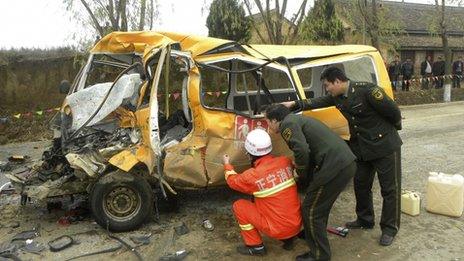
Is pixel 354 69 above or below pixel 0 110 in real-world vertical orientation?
above

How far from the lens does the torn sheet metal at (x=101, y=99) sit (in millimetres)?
5465

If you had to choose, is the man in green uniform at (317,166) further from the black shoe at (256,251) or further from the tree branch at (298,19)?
the tree branch at (298,19)

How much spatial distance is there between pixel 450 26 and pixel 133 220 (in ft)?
98.0

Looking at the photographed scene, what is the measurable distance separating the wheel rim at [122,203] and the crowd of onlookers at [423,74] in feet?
51.8

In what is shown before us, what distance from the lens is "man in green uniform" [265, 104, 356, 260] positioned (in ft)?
13.8

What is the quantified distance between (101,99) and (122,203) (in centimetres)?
141

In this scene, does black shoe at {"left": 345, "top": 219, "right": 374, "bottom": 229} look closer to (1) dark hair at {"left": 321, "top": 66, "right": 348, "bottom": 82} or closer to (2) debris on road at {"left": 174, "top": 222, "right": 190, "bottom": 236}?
(1) dark hair at {"left": 321, "top": 66, "right": 348, "bottom": 82}

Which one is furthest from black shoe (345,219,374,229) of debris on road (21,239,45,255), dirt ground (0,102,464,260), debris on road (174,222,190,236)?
debris on road (21,239,45,255)

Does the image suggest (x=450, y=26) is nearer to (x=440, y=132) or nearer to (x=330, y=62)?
(x=440, y=132)

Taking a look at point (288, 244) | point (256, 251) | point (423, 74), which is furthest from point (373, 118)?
point (423, 74)

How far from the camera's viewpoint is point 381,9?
1908cm

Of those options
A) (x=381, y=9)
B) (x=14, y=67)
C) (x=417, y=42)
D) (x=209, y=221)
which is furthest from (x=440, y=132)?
(x=417, y=42)

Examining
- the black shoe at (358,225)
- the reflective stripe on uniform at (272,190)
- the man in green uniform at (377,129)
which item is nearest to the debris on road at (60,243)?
the reflective stripe on uniform at (272,190)

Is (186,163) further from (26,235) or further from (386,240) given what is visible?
(386,240)
